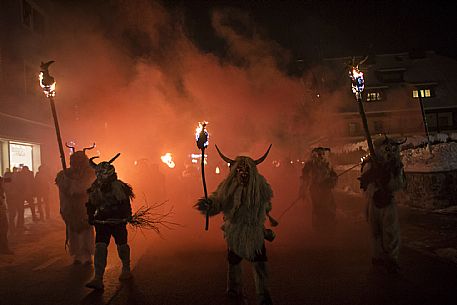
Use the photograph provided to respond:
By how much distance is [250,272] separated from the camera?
6.19 m

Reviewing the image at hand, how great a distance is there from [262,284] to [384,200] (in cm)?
252

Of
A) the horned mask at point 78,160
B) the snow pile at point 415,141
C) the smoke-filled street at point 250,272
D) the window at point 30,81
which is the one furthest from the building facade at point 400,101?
the horned mask at point 78,160

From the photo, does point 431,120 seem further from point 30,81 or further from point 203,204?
point 203,204

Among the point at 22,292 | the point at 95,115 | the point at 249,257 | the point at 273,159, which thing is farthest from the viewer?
the point at 273,159

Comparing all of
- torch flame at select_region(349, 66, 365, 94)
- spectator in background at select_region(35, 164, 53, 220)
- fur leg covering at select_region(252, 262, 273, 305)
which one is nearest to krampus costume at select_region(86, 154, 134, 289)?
fur leg covering at select_region(252, 262, 273, 305)

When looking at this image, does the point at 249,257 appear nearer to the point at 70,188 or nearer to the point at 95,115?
the point at 70,188

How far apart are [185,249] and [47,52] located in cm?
1636

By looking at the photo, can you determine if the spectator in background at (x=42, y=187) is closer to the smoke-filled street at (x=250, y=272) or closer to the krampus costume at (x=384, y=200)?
the smoke-filled street at (x=250, y=272)

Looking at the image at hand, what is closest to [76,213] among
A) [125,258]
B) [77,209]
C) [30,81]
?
[77,209]

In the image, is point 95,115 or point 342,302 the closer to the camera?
point 342,302

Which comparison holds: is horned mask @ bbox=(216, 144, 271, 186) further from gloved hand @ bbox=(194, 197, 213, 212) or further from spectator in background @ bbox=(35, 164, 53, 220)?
spectator in background @ bbox=(35, 164, 53, 220)

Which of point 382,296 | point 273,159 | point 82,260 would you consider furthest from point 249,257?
point 273,159

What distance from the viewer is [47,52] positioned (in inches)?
800

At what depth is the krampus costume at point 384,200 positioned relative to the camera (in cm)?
582
